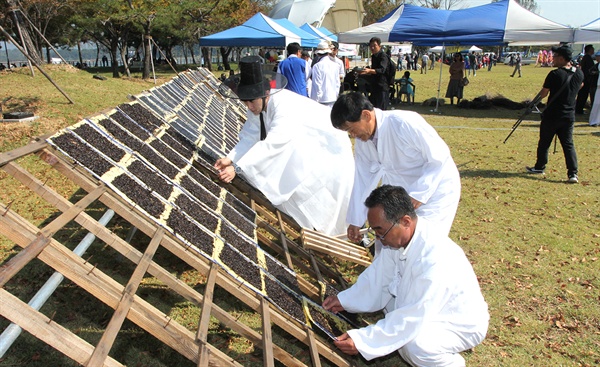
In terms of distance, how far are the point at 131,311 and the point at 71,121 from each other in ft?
24.3

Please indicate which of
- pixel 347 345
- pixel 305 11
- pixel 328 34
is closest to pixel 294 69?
pixel 347 345

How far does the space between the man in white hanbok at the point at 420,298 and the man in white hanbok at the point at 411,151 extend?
552mm

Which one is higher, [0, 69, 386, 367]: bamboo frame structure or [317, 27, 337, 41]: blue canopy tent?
[317, 27, 337, 41]: blue canopy tent

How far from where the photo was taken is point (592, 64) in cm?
1326

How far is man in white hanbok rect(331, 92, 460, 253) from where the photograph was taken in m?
3.07

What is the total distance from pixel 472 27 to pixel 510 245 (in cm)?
1067

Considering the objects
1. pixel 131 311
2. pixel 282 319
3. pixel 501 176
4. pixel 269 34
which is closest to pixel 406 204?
pixel 282 319

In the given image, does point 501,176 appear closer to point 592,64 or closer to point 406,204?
point 406,204

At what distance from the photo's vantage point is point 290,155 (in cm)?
437

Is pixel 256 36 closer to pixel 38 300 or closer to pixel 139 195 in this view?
pixel 139 195

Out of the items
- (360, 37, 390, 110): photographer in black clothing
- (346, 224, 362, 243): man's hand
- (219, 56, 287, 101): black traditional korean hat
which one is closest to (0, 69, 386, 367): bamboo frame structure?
(346, 224, 362, 243): man's hand

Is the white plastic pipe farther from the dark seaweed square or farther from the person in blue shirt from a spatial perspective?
the person in blue shirt

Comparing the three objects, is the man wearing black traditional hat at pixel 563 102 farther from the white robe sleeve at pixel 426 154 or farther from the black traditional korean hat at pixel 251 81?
the black traditional korean hat at pixel 251 81

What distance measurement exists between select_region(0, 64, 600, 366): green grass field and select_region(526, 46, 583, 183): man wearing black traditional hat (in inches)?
26.8
